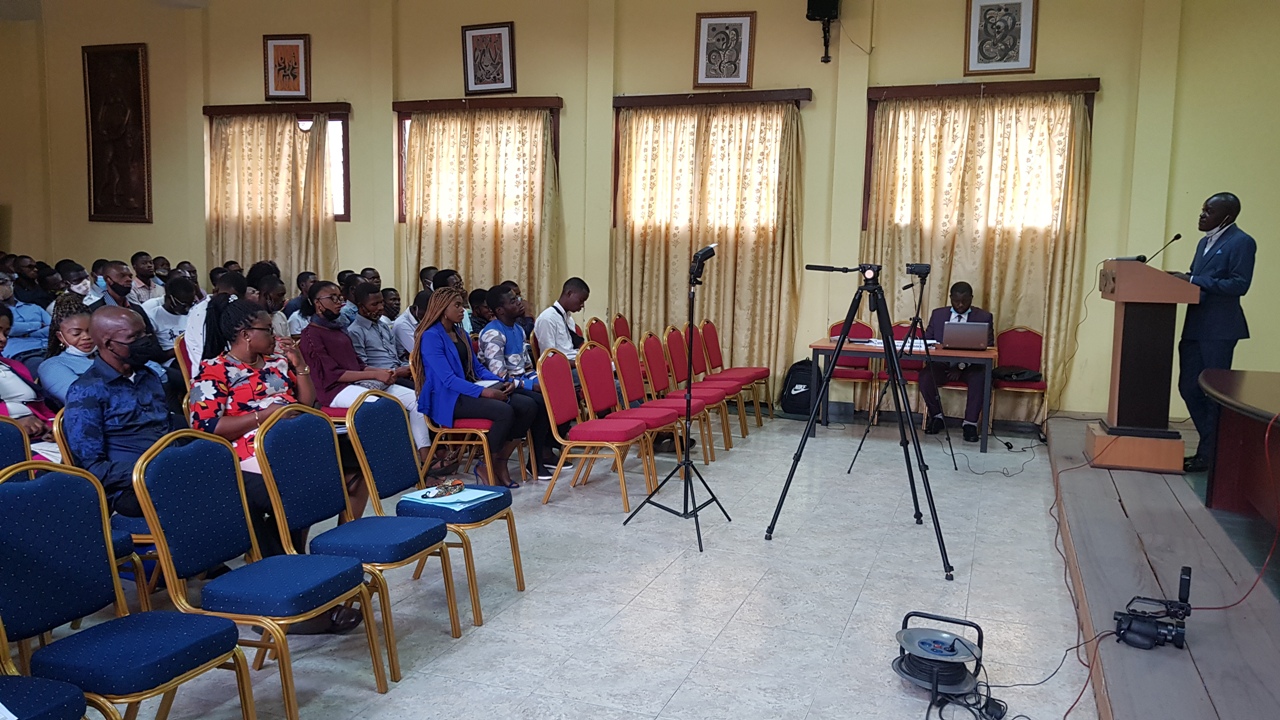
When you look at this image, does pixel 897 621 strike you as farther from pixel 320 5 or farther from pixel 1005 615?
pixel 320 5

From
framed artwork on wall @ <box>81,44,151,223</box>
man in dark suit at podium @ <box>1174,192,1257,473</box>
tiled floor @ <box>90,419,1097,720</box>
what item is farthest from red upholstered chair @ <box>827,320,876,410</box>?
framed artwork on wall @ <box>81,44,151,223</box>

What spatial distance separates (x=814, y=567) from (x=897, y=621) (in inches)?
25.6

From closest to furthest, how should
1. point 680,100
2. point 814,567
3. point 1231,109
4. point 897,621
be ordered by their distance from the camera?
point 897,621 < point 814,567 < point 1231,109 < point 680,100

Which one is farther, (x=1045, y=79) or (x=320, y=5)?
(x=320, y=5)

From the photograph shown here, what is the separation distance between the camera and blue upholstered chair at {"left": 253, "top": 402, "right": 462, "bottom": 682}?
3008 millimetres

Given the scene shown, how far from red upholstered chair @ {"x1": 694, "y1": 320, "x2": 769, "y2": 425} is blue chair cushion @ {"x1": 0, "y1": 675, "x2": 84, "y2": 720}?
542cm

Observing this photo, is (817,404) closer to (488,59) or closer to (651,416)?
(651,416)

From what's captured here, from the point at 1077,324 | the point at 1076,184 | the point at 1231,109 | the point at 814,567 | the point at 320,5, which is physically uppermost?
the point at 320,5

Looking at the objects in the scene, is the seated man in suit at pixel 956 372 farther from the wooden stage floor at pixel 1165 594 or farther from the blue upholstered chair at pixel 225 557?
the blue upholstered chair at pixel 225 557

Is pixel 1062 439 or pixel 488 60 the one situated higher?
pixel 488 60

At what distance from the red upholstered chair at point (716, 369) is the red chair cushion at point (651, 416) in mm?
1482

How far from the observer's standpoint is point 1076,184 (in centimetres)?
726

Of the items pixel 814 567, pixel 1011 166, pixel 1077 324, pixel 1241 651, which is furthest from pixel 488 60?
pixel 1241 651

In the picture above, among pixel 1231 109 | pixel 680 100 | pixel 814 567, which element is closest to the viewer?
pixel 814 567
